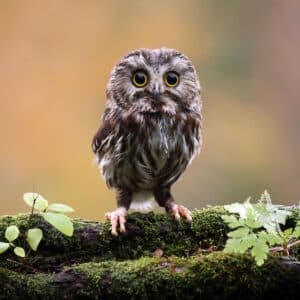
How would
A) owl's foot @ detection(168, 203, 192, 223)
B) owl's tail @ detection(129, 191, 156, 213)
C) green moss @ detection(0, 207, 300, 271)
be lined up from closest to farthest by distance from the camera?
green moss @ detection(0, 207, 300, 271), owl's foot @ detection(168, 203, 192, 223), owl's tail @ detection(129, 191, 156, 213)

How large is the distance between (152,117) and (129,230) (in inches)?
22.1

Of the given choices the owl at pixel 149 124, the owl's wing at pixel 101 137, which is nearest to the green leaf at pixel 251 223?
the owl at pixel 149 124

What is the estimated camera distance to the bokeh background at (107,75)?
8.12m

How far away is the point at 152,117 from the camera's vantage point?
2977 millimetres

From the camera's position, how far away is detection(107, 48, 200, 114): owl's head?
118 inches

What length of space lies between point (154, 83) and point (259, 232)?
0.98 metres

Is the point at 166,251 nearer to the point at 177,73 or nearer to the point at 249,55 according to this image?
the point at 177,73

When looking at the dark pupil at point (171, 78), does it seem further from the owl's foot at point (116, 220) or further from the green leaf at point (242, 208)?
the green leaf at point (242, 208)

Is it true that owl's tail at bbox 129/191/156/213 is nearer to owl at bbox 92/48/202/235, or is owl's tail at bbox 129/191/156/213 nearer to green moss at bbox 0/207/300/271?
owl at bbox 92/48/202/235

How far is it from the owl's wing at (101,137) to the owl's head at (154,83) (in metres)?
0.10

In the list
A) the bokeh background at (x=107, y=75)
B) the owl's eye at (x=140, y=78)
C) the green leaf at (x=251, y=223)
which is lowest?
the green leaf at (x=251, y=223)

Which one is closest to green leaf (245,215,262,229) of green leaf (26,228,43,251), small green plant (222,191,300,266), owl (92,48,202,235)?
small green plant (222,191,300,266)

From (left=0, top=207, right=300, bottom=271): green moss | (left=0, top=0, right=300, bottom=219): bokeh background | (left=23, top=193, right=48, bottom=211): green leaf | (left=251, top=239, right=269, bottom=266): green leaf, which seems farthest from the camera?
(left=0, top=0, right=300, bottom=219): bokeh background

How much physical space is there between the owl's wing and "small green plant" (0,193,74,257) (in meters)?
0.71
